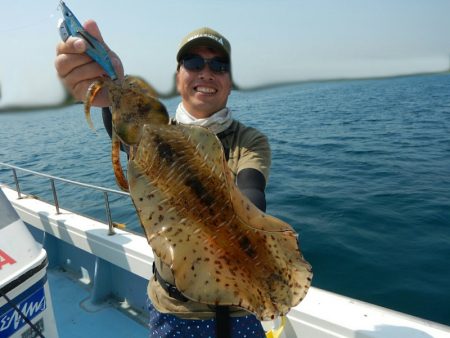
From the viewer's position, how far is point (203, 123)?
2.72m

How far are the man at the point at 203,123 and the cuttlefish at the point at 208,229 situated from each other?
0.58 metres

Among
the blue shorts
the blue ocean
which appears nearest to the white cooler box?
the blue ocean

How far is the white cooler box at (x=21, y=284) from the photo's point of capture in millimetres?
3000

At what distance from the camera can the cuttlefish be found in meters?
1.46

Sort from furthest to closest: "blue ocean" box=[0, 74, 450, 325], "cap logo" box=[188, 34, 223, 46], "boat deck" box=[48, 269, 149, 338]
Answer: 1. "blue ocean" box=[0, 74, 450, 325]
2. "boat deck" box=[48, 269, 149, 338]
3. "cap logo" box=[188, 34, 223, 46]

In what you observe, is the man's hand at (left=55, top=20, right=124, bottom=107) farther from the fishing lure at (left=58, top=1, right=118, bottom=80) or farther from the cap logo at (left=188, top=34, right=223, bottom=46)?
the cap logo at (left=188, top=34, right=223, bottom=46)

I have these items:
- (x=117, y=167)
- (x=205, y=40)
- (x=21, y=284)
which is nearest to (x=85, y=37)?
(x=117, y=167)

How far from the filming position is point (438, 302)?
18.7ft

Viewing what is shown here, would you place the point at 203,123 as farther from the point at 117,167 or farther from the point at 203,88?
the point at 117,167

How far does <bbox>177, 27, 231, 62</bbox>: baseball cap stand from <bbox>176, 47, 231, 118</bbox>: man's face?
6 cm

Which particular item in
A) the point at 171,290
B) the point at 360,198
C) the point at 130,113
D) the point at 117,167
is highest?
the point at 130,113

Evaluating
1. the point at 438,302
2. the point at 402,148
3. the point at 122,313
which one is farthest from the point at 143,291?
the point at 402,148

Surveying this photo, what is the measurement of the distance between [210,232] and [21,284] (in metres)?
2.47

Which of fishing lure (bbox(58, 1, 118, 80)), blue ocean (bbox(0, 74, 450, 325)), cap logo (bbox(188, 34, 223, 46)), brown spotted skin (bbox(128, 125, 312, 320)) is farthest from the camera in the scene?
blue ocean (bbox(0, 74, 450, 325))
